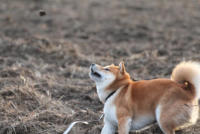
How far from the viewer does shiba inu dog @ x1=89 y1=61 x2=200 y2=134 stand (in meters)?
4.57

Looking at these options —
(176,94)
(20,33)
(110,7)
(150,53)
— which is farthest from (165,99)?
(110,7)

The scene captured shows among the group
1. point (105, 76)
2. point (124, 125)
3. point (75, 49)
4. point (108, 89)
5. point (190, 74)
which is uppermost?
point (190, 74)

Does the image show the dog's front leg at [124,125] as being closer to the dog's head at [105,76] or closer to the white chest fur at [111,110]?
the white chest fur at [111,110]

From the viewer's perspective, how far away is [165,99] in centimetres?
467

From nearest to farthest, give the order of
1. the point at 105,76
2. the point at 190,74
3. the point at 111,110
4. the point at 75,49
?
the point at 190,74 < the point at 111,110 < the point at 105,76 < the point at 75,49

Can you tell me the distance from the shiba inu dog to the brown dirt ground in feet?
2.09

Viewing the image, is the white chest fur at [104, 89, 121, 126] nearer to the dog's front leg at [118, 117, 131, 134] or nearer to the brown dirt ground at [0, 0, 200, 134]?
the dog's front leg at [118, 117, 131, 134]

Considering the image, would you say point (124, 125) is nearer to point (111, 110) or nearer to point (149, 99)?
point (111, 110)

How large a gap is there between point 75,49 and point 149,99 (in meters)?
5.73

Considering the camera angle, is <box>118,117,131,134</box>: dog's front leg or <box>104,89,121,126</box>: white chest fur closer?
<box>118,117,131,134</box>: dog's front leg

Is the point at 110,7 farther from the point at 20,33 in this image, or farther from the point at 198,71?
the point at 198,71

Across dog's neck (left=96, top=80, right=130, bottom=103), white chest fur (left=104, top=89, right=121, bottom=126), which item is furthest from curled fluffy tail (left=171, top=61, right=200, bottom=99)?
white chest fur (left=104, top=89, right=121, bottom=126)

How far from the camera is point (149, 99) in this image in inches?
188

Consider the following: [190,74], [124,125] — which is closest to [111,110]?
[124,125]
